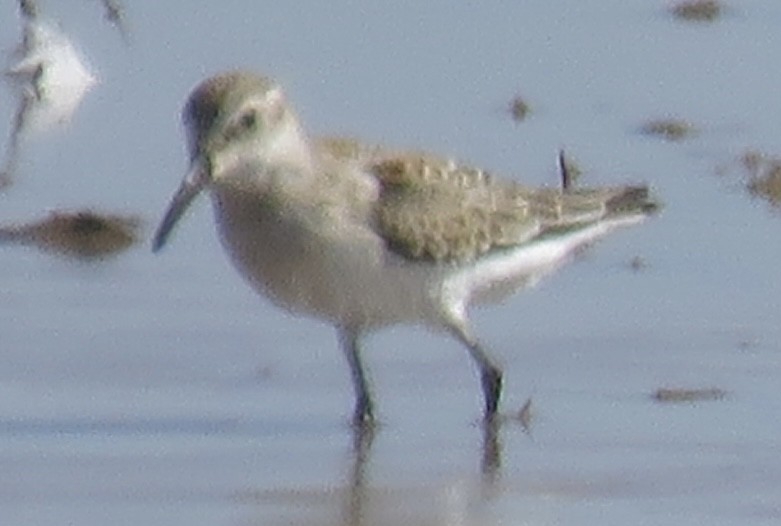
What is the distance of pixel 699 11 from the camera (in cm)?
1553

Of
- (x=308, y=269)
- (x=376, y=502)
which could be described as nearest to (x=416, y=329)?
(x=308, y=269)

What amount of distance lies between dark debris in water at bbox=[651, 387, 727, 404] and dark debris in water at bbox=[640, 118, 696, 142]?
10.1 ft

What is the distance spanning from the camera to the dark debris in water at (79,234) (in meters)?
12.1

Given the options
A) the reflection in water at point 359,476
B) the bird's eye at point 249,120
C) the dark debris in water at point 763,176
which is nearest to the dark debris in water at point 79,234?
the bird's eye at point 249,120

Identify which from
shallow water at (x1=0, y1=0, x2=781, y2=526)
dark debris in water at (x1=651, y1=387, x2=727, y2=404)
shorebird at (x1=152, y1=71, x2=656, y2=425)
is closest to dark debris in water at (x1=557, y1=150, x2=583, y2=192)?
shallow water at (x1=0, y1=0, x2=781, y2=526)

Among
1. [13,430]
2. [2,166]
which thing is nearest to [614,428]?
[13,430]

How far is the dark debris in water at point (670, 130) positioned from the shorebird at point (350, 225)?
2.48 m

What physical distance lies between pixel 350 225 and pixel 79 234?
5.22 feet

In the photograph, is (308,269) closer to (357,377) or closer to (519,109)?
(357,377)

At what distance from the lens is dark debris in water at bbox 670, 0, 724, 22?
15492mm

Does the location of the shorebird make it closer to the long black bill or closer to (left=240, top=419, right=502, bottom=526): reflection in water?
the long black bill

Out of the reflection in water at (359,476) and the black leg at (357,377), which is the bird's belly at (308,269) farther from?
the reflection in water at (359,476)

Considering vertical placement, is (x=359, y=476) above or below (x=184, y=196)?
below

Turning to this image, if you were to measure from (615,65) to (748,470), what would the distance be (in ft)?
16.1
